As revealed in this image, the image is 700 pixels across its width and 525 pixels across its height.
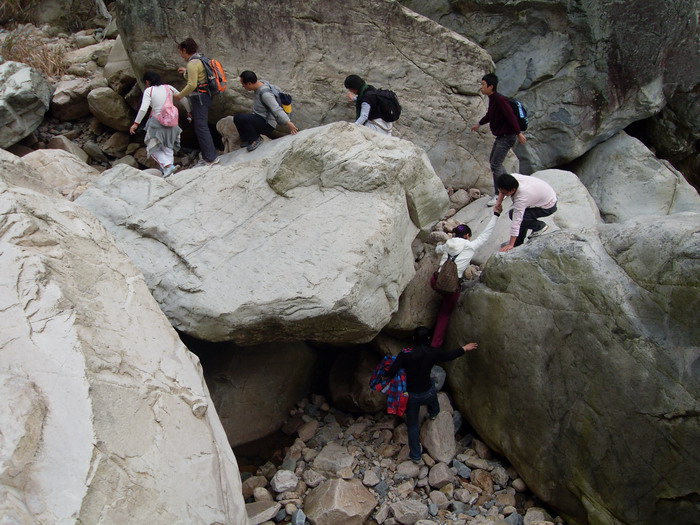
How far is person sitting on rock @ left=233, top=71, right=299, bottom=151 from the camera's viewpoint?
21.4 ft

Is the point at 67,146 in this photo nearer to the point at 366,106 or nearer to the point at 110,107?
the point at 110,107

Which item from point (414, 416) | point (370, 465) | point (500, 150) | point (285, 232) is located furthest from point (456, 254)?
point (370, 465)

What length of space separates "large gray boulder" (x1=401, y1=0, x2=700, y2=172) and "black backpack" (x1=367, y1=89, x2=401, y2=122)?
9.61 feet

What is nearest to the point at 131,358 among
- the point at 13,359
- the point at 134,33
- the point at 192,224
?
the point at 13,359

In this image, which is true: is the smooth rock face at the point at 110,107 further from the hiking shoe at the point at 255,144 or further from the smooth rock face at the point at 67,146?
the hiking shoe at the point at 255,144

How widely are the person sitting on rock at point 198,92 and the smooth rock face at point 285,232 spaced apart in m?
0.92

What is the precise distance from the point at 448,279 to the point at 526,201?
1115 mm

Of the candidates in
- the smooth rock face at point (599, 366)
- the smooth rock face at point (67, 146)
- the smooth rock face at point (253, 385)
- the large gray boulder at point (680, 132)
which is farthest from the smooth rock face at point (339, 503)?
the large gray boulder at point (680, 132)

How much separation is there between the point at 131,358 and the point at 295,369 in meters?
2.91

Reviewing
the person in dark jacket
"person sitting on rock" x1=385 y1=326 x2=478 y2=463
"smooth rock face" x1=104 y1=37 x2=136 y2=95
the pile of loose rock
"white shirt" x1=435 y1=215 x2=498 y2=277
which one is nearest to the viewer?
the pile of loose rock

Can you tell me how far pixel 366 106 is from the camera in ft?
21.7

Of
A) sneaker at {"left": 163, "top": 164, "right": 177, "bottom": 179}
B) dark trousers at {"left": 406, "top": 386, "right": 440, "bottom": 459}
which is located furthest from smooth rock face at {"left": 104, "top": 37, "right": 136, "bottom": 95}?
dark trousers at {"left": 406, "top": 386, "right": 440, "bottom": 459}

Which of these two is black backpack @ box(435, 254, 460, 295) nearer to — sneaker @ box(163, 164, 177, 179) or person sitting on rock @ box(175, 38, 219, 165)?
person sitting on rock @ box(175, 38, 219, 165)

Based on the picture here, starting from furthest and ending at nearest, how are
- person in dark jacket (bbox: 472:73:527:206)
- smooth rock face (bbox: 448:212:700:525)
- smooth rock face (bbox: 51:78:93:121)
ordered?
smooth rock face (bbox: 51:78:93:121), person in dark jacket (bbox: 472:73:527:206), smooth rock face (bbox: 448:212:700:525)
